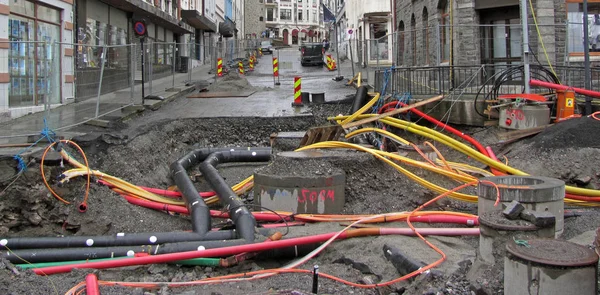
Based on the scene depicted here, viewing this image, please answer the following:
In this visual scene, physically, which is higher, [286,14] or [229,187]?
[286,14]

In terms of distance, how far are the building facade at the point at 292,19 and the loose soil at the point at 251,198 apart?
99461 mm

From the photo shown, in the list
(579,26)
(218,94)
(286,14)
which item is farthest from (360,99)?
(286,14)

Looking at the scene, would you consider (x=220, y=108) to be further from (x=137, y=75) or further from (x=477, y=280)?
(x=477, y=280)

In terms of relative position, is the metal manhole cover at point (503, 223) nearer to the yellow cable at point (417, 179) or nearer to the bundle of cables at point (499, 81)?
the yellow cable at point (417, 179)

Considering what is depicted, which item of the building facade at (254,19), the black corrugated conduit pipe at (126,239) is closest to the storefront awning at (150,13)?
the black corrugated conduit pipe at (126,239)

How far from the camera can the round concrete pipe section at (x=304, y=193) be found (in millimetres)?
7312

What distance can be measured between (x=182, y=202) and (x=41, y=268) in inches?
124

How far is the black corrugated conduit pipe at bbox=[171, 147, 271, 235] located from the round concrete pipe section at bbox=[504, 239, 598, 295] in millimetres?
3752

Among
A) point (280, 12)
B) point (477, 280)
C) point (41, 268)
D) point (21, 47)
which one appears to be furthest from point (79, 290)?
point (280, 12)

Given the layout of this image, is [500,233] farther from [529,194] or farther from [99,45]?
[99,45]

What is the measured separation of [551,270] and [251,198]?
564 cm

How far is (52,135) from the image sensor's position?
306 inches

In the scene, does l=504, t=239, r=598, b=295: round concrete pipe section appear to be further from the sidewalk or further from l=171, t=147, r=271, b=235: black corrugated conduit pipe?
the sidewalk

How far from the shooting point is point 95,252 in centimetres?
549
